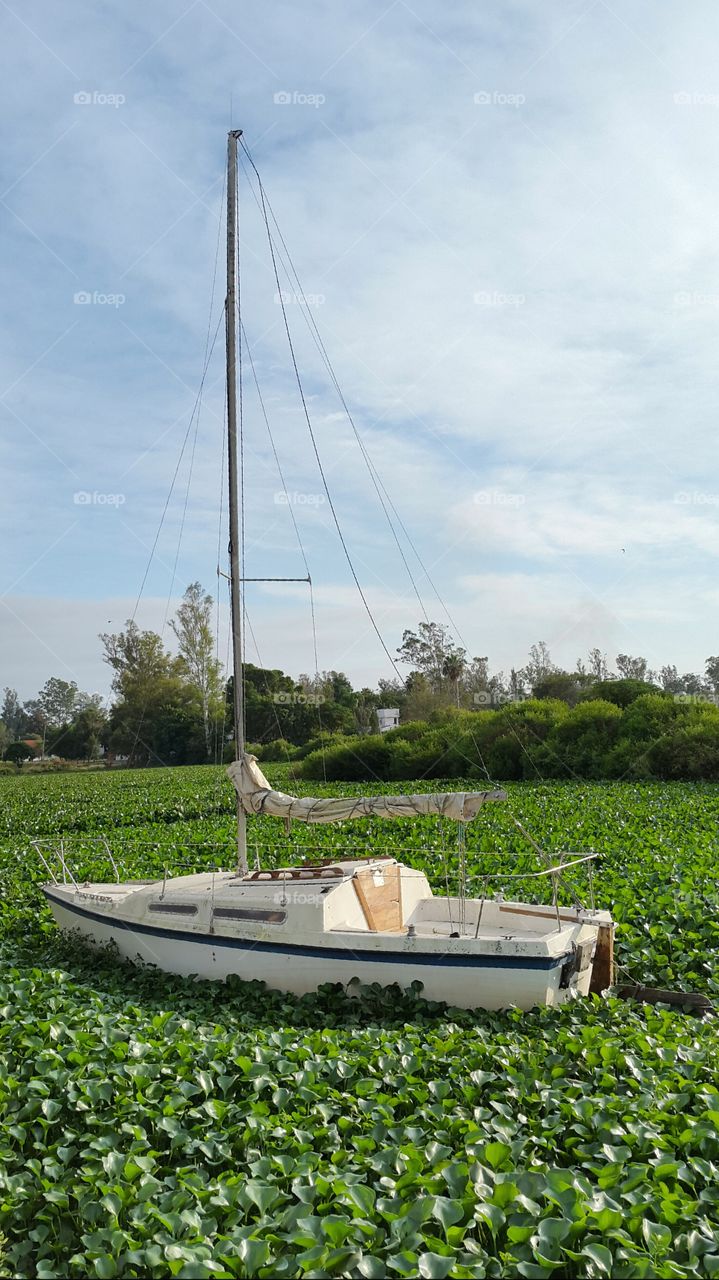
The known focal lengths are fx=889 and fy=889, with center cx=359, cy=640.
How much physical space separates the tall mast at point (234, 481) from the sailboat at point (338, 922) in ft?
0.05

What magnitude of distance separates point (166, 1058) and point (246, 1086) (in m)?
0.81

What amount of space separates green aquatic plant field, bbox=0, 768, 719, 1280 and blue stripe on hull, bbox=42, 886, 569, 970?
1.23 ft

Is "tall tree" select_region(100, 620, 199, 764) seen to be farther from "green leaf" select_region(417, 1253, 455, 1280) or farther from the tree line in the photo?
"green leaf" select_region(417, 1253, 455, 1280)

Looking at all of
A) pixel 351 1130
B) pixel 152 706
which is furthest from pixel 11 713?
pixel 351 1130

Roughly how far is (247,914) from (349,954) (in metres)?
1.35

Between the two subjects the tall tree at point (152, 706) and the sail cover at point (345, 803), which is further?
the tall tree at point (152, 706)

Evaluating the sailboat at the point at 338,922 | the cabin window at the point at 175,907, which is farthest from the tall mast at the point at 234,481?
the cabin window at the point at 175,907

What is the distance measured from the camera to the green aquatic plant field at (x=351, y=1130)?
454 centimetres

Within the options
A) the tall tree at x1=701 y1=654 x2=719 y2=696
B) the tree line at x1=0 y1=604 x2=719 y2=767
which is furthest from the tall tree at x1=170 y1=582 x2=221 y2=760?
the tall tree at x1=701 y1=654 x2=719 y2=696

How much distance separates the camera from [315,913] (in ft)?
30.6

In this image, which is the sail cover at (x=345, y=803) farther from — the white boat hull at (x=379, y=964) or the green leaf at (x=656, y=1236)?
the green leaf at (x=656, y=1236)

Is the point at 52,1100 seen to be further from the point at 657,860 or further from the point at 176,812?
the point at 176,812

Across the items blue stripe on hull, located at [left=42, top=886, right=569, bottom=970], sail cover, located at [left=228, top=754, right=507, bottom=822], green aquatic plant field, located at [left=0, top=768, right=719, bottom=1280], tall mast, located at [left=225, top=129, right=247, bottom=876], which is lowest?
green aquatic plant field, located at [left=0, top=768, right=719, bottom=1280]

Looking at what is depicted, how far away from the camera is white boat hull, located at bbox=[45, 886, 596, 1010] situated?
8445 millimetres
